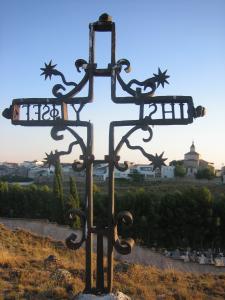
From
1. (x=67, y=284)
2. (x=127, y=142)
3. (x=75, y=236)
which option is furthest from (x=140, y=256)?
(x=127, y=142)

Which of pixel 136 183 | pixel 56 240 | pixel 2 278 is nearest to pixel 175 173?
pixel 136 183

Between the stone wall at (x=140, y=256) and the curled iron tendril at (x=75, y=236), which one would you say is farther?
the stone wall at (x=140, y=256)

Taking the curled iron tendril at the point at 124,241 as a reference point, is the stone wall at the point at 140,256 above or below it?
below

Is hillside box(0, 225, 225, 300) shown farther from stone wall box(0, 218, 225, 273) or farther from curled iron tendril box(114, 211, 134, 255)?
stone wall box(0, 218, 225, 273)

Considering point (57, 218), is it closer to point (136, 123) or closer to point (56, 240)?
point (56, 240)

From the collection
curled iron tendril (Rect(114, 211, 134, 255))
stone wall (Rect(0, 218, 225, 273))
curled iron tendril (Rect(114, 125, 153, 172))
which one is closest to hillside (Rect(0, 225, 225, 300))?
curled iron tendril (Rect(114, 211, 134, 255))

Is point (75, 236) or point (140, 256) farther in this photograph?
point (140, 256)

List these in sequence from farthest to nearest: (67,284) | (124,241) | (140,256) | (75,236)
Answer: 1. (140,256)
2. (67,284)
3. (75,236)
4. (124,241)

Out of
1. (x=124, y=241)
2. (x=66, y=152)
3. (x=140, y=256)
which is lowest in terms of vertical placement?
(x=140, y=256)

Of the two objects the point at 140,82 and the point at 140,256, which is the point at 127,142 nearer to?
the point at 140,82

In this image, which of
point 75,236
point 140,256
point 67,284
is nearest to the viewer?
point 75,236

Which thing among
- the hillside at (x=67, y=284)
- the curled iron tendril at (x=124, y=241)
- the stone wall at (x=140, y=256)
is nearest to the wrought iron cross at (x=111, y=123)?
the curled iron tendril at (x=124, y=241)

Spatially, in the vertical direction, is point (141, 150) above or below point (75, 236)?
above

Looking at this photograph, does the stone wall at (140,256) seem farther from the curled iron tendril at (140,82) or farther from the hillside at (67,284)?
the curled iron tendril at (140,82)
